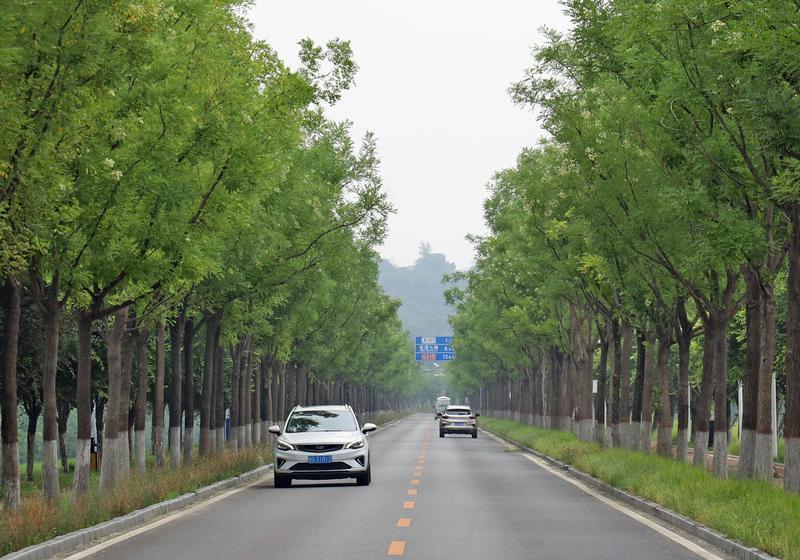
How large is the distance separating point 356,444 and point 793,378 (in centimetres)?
1075

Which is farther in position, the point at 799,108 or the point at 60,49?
the point at 799,108

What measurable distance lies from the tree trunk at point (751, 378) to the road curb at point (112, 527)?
30.0ft

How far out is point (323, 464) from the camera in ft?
85.6

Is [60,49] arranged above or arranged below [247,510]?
above

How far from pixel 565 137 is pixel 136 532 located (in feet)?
41.4

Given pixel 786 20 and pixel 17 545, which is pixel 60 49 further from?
pixel 786 20

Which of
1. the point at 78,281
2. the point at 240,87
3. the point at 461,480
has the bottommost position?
the point at 461,480

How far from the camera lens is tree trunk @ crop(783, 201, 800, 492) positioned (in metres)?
18.0

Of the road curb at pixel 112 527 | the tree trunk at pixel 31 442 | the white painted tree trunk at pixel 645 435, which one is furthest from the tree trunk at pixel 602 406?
the tree trunk at pixel 31 442

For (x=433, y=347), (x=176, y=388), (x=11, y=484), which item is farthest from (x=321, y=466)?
(x=433, y=347)

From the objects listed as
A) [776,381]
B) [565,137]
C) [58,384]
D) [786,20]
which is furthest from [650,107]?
[776,381]

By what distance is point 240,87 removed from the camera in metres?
20.4

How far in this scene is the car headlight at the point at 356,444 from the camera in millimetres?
26312

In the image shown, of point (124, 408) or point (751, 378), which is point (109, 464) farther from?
point (751, 378)
